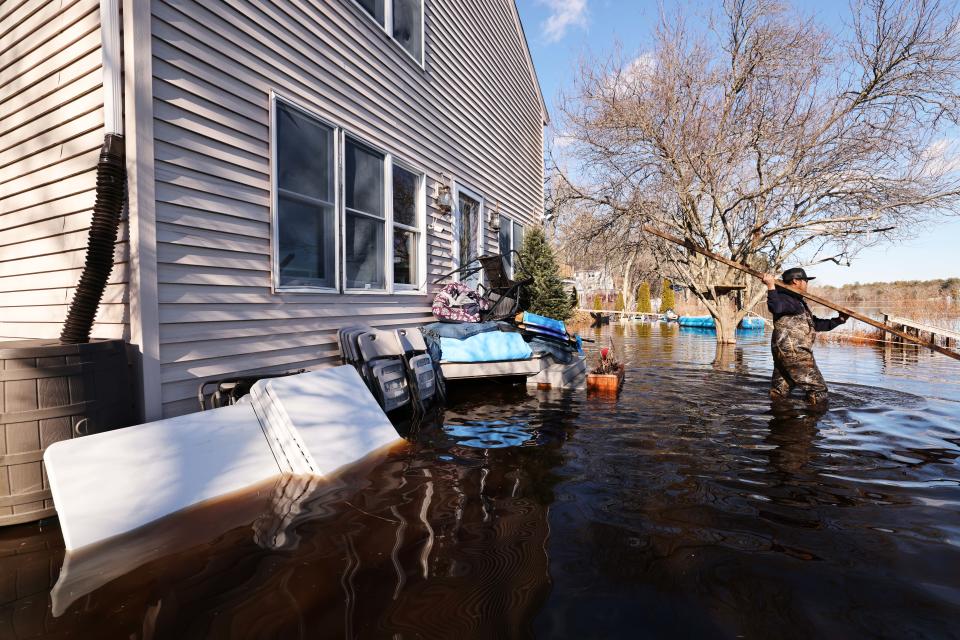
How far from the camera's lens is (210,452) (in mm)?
2725

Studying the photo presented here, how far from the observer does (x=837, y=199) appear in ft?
43.0

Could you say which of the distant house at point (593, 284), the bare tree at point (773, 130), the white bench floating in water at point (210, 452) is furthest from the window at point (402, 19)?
the distant house at point (593, 284)

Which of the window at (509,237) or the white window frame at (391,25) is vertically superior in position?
the white window frame at (391,25)

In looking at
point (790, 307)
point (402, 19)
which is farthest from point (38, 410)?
point (790, 307)

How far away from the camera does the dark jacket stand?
517 centimetres

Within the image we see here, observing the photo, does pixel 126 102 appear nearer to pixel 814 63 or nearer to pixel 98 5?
pixel 98 5

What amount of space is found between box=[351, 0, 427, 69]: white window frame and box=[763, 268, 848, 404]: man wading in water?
17.2 ft

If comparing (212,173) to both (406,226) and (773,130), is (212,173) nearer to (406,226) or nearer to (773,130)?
(406,226)

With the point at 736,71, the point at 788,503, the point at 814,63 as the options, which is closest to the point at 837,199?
the point at 814,63

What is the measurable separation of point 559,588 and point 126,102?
12.3ft

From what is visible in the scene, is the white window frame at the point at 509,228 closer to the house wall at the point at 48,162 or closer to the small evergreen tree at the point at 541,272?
the small evergreen tree at the point at 541,272

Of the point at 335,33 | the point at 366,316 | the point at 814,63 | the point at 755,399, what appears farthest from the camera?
the point at 814,63

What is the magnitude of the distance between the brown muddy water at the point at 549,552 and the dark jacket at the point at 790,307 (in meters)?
1.70

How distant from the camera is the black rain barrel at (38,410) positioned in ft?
7.37
